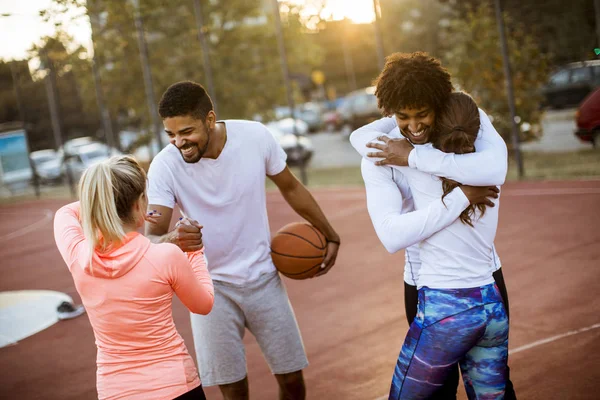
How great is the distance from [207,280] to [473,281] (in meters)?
1.00

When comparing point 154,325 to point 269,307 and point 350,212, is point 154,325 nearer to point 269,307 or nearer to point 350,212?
point 269,307

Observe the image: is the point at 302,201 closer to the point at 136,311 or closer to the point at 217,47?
the point at 136,311

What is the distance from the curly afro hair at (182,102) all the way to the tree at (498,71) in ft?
37.7

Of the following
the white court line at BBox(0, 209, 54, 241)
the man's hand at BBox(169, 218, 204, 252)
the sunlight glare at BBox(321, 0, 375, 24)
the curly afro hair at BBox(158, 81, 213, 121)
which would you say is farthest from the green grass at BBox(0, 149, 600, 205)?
the man's hand at BBox(169, 218, 204, 252)

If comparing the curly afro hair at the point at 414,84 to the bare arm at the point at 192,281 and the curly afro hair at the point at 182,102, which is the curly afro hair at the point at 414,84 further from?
the curly afro hair at the point at 182,102

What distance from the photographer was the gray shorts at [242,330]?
3.69 m

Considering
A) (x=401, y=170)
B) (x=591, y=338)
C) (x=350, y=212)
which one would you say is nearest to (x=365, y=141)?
(x=401, y=170)

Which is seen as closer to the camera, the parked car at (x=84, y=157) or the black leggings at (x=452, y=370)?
the black leggings at (x=452, y=370)

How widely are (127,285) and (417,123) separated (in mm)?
1164

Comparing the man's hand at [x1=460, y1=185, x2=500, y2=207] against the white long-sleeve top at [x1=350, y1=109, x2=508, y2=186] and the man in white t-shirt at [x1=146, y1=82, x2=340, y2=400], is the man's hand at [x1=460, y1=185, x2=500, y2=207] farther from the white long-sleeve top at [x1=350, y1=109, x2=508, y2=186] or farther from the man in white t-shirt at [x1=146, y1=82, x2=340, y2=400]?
the man in white t-shirt at [x1=146, y1=82, x2=340, y2=400]

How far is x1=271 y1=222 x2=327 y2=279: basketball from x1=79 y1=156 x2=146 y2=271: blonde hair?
1486 millimetres

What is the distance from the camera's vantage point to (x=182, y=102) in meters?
3.39

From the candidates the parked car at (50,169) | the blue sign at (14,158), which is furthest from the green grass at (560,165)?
the blue sign at (14,158)

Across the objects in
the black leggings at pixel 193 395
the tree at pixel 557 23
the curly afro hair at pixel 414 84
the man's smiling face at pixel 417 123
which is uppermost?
the tree at pixel 557 23
